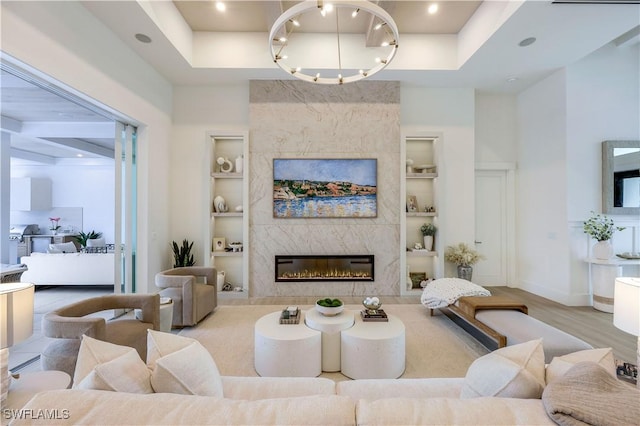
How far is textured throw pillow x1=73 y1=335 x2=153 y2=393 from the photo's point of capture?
3.58 feet

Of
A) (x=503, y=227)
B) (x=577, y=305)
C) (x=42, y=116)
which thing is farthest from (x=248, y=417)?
(x=42, y=116)

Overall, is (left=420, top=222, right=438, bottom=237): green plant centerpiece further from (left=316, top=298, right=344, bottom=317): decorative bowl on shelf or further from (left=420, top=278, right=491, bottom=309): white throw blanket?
(left=316, top=298, right=344, bottom=317): decorative bowl on shelf

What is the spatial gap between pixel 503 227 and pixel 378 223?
2.64 meters

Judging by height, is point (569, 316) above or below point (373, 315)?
below

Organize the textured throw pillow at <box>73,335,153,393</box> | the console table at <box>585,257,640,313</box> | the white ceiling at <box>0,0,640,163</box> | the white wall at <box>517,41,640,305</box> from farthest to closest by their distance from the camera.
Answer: the white wall at <box>517,41,640,305</box> < the console table at <box>585,257,640,313</box> < the white ceiling at <box>0,0,640,163</box> < the textured throw pillow at <box>73,335,153,393</box>

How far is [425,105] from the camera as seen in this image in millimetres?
5176

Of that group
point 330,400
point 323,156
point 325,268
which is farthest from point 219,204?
point 330,400

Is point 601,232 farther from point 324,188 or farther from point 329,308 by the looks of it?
point 329,308

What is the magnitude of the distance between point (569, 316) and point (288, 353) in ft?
13.4

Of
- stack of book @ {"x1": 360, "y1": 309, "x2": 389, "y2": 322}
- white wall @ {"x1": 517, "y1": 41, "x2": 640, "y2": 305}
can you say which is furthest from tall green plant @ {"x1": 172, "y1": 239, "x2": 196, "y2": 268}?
white wall @ {"x1": 517, "y1": 41, "x2": 640, "y2": 305}

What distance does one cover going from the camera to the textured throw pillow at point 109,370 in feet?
3.58

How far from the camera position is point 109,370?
3.65 feet

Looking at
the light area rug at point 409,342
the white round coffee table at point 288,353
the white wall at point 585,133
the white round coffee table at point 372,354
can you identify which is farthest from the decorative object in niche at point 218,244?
the white wall at point 585,133

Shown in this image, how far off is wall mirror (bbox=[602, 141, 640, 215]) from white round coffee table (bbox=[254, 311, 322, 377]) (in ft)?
16.5
